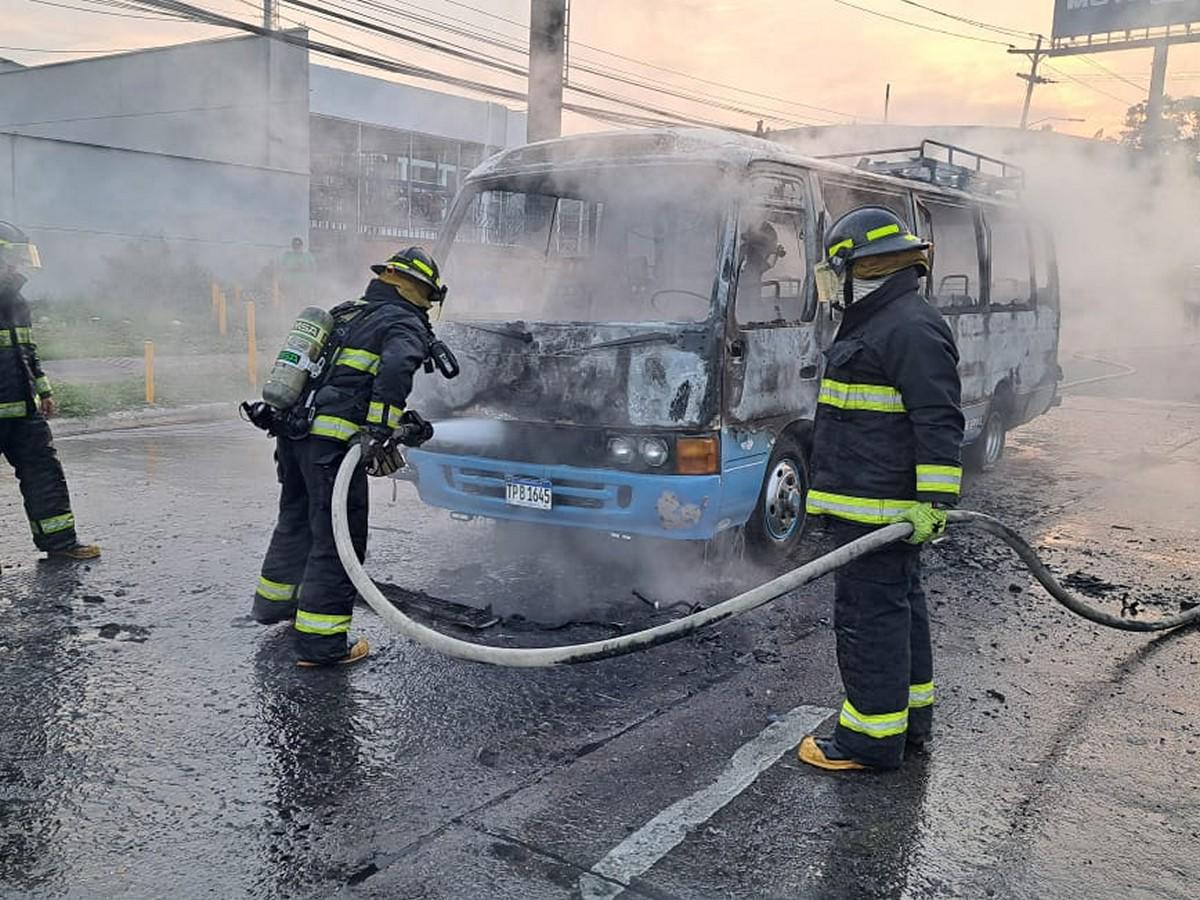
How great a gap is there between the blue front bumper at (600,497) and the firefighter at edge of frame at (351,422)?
90cm

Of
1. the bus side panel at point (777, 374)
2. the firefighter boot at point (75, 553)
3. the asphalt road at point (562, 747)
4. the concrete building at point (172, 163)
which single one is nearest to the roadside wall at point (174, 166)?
the concrete building at point (172, 163)

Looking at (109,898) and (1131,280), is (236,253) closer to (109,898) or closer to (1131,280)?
(1131,280)

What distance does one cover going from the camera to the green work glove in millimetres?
3467

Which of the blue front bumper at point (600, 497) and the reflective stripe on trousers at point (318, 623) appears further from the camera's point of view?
the blue front bumper at point (600, 497)

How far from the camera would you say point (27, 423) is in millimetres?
5660

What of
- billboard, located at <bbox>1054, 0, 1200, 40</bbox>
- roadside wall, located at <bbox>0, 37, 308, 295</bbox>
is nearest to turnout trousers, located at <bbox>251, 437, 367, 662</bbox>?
roadside wall, located at <bbox>0, 37, 308, 295</bbox>

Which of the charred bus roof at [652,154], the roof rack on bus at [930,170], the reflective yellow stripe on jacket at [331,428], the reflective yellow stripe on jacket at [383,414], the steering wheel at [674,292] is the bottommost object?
the reflective yellow stripe on jacket at [331,428]

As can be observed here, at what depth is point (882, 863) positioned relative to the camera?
297 cm

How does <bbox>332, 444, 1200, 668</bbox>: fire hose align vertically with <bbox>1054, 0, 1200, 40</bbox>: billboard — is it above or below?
below

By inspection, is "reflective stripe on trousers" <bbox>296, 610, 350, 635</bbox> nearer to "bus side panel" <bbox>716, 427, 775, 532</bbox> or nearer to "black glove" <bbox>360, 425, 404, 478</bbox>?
"black glove" <bbox>360, 425, 404, 478</bbox>

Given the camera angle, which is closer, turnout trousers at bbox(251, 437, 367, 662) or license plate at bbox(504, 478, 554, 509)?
turnout trousers at bbox(251, 437, 367, 662)

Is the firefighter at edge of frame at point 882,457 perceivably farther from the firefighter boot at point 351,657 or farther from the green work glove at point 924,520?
the firefighter boot at point 351,657

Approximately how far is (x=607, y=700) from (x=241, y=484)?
4756mm

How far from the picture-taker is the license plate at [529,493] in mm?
5168
